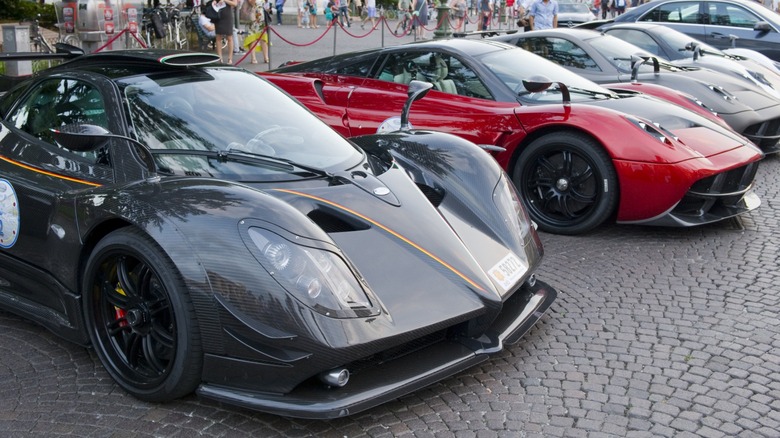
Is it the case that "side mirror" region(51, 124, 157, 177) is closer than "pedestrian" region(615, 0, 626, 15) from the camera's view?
Yes

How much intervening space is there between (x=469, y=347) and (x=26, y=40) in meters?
11.5

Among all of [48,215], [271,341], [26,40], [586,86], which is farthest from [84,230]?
[26,40]

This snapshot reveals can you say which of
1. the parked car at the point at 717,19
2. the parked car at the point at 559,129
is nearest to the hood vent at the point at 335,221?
the parked car at the point at 559,129

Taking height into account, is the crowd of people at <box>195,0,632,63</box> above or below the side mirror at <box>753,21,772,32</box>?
above

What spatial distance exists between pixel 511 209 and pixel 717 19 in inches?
420

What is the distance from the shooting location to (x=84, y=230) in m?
3.42

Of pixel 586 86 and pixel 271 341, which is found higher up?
pixel 586 86

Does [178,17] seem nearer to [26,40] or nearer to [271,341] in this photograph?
[26,40]

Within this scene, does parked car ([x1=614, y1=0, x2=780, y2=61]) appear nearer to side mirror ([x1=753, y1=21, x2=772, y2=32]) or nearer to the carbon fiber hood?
side mirror ([x1=753, y1=21, x2=772, y2=32])

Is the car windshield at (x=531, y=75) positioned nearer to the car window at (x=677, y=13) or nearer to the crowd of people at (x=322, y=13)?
the car window at (x=677, y=13)

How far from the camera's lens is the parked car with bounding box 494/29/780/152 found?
7.99 metres

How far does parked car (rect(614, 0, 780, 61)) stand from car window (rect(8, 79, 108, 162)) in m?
10.8

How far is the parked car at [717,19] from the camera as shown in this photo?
12923 millimetres

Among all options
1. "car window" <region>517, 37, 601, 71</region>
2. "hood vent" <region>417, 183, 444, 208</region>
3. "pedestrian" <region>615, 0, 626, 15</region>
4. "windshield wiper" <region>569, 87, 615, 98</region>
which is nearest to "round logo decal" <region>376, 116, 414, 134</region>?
"windshield wiper" <region>569, 87, 615, 98</region>
